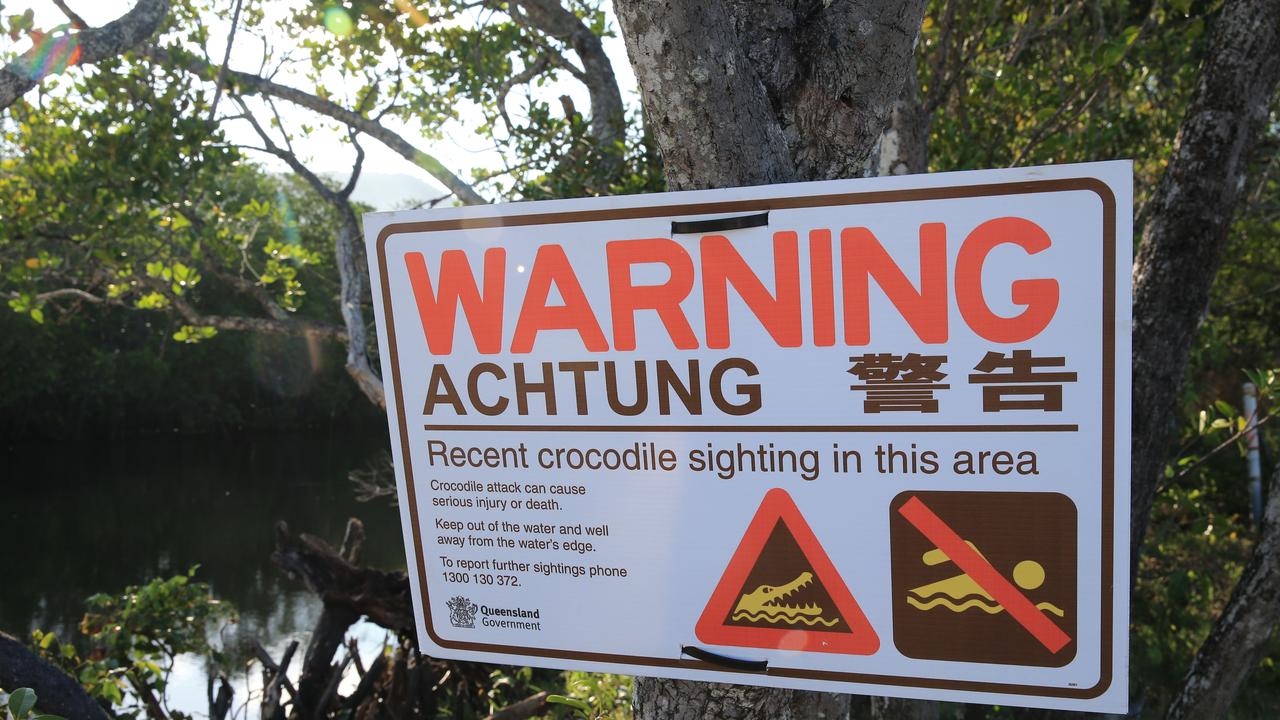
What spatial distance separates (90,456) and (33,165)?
1590 centimetres

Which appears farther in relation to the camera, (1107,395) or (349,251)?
(349,251)

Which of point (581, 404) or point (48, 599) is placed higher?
point (581, 404)

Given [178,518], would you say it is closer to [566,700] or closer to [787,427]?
[566,700]

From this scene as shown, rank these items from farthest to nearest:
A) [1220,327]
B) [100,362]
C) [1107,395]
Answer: [100,362] → [1220,327] → [1107,395]

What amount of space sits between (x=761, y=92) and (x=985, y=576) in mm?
836

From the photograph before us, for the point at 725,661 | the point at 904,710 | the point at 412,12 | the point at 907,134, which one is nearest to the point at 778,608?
the point at 725,661

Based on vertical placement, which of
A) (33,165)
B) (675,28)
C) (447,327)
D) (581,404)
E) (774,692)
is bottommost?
(774,692)

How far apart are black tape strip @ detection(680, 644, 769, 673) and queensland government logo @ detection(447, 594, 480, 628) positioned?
39cm

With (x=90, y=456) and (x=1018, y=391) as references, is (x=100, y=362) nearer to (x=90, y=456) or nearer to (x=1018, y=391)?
(x=90, y=456)

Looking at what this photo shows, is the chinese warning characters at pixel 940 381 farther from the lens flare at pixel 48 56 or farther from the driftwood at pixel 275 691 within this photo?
the driftwood at pixel 275 691

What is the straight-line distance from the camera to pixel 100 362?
16688 millimetres

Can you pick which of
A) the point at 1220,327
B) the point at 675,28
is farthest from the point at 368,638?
the point at 675,28

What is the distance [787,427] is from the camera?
1420mm

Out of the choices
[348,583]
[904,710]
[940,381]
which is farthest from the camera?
[348,583]
